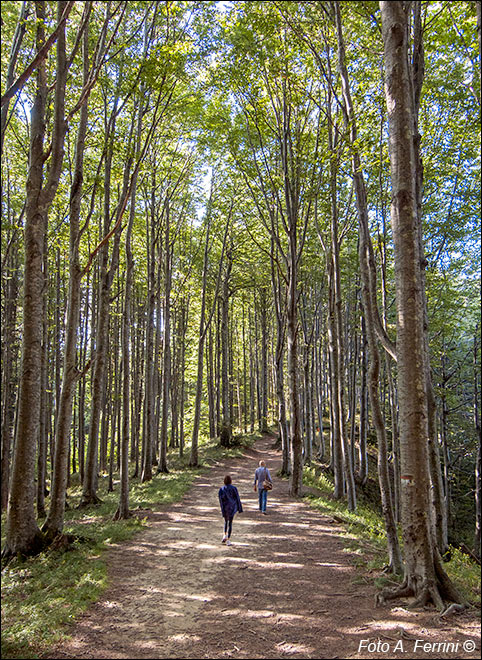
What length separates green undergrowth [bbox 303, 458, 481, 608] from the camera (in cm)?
544

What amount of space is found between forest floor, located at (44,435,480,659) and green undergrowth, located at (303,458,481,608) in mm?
185

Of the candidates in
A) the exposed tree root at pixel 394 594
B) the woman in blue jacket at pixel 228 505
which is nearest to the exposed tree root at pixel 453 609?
the exposed tree root at pixel 394 594

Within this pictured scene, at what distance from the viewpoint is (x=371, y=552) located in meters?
7.59

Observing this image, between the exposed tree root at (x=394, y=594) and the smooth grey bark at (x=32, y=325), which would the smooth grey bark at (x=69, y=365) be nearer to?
the smooth grey bark at (x=32, y=325)

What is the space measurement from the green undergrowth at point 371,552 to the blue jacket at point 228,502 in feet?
7.84

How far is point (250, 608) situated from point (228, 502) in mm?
3277

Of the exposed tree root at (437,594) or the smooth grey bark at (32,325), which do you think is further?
the smooth grey bark at (32,325)

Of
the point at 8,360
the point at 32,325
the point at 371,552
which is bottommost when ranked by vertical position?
the point at 371,552

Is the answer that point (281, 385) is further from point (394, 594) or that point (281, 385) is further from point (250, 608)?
point (394, 594)

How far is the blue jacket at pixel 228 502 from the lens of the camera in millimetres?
8602

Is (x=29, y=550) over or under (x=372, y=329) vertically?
under

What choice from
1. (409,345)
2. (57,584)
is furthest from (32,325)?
(409,345)

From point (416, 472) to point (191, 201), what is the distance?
17.6m

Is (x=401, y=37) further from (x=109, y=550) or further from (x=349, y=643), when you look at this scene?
(x=109, y=550)
